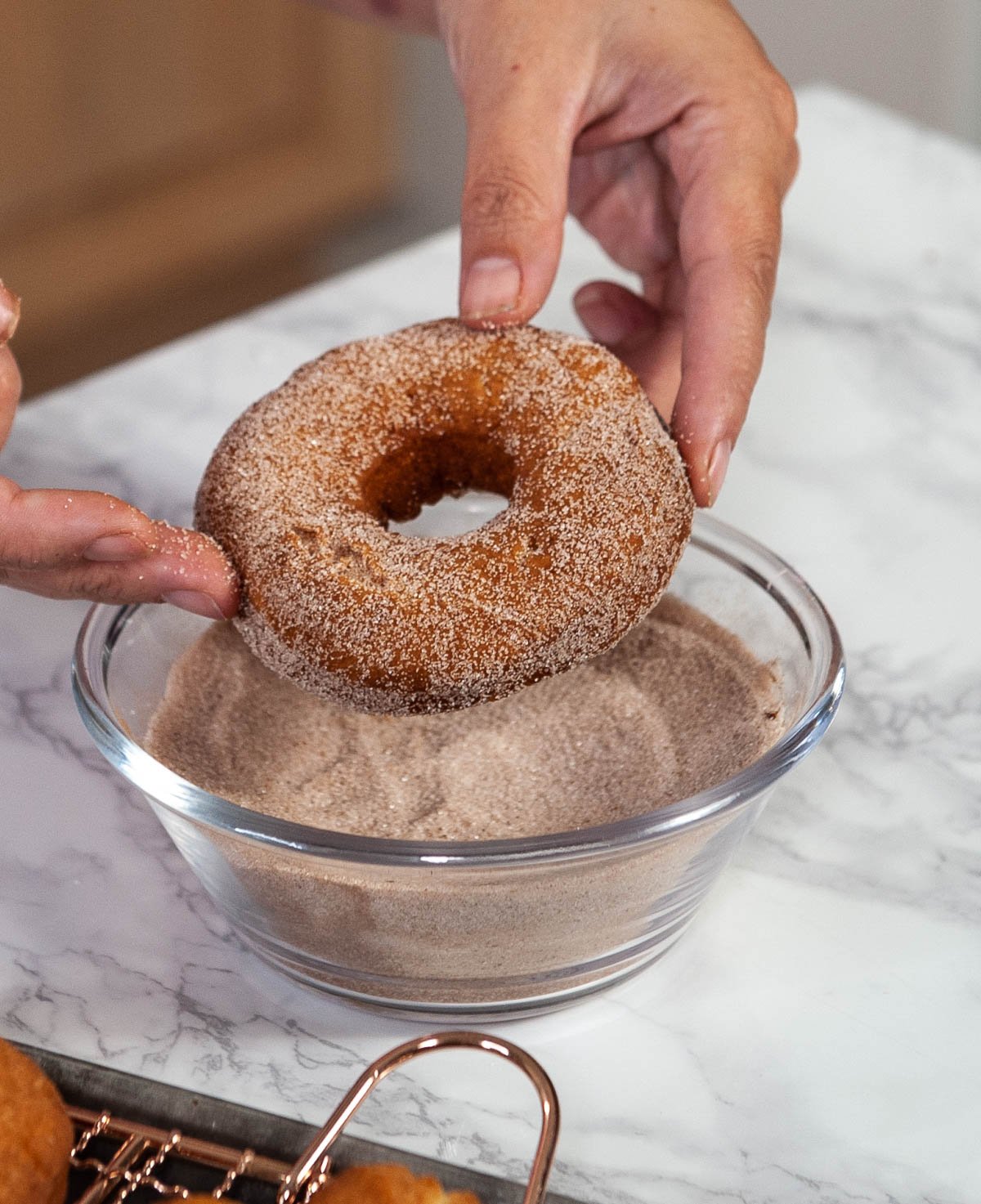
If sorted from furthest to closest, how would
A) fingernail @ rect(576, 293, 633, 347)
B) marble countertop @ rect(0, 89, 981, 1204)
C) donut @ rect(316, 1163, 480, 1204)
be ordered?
fingernail @ rect(576, 293, 633, 347), marble countertop @ rect(0, 89, 981, 1204), donut @ rect(316, 1163, 480, 1204)

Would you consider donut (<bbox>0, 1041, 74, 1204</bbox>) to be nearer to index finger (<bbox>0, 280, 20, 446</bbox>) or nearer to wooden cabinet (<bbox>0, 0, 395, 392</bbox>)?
index finger (<bbox>0, 280, 20, 446</bbox>)

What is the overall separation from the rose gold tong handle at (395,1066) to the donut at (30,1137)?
0.33 ft

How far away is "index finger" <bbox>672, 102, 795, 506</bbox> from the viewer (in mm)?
890

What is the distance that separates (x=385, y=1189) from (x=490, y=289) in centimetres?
54

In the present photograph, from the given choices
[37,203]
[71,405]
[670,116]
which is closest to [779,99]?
[670,116]

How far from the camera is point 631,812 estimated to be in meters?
0.79

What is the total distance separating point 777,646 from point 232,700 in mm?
342

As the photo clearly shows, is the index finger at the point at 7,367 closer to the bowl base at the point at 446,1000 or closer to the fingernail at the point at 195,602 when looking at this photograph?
the fingernail at the point at 195,602

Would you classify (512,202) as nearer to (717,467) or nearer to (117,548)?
(717,467)

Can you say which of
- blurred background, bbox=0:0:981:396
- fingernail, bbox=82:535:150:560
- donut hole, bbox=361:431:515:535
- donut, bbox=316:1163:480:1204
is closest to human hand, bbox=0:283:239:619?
fingernail, bbox=82:535:150:560

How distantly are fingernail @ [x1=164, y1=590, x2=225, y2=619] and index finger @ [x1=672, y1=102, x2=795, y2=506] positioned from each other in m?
0.30

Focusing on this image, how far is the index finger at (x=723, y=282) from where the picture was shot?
0.89 m

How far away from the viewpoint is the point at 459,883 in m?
0.68

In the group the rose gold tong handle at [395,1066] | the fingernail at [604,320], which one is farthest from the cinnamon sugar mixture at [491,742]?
the fingernail at [604,320]
